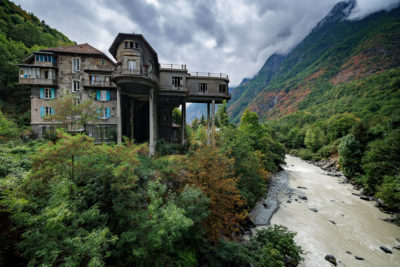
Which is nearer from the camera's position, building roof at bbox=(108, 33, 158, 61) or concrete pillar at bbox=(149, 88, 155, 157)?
building roof at bbox=(108, 33, 158, 61)

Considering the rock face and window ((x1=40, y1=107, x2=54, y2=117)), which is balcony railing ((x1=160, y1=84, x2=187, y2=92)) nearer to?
window ((x1=40, y1=107, x2=54, y2=117))

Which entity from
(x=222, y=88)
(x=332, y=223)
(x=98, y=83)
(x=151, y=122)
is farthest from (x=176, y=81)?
(x=332, y=223)

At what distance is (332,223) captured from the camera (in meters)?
13.3

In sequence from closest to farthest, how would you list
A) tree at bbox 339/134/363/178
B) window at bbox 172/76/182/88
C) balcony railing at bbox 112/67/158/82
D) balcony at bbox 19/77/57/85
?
balcony railing at bbox 112/67/158/82, balcony at bbox 19/77/57/85, window at bbox 172/76/182/88, tree at bbox 339/134/363/178

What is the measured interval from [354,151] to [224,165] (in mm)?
23183

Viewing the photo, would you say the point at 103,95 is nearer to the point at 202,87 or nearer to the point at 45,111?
the point at 45,111

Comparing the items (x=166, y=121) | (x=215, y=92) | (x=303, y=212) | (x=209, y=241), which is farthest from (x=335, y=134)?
(x=209, y=241)

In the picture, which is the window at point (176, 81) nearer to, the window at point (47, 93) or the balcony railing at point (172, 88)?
the balcony railing at point (172, 88)

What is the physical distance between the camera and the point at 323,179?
24734 millimetres

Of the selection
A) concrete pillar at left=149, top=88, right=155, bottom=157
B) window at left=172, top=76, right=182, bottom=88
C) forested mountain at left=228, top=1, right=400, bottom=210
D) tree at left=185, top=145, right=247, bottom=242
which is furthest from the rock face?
window at left=172, top=76, right=182, bottom=88

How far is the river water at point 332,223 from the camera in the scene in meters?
9.91

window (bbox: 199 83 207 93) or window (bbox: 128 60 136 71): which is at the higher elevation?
window (bbox: 128 60 136 71)

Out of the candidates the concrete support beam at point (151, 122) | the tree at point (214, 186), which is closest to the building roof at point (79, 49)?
the concrete support beam at point (151, 122)

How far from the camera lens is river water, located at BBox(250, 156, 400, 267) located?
991 centimetres
